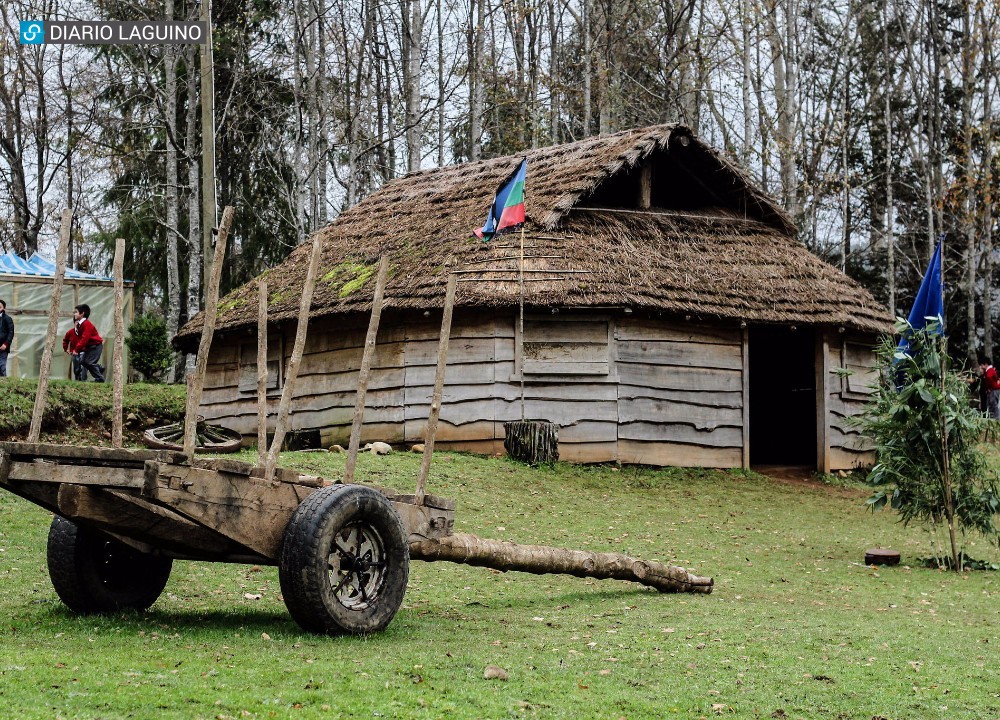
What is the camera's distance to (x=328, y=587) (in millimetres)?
7043

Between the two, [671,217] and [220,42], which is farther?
[220,42]

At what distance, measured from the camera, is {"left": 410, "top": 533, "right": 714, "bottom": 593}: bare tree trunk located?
8180 mm

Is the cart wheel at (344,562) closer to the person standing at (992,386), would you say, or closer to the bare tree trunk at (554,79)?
the person standing at (992,386)

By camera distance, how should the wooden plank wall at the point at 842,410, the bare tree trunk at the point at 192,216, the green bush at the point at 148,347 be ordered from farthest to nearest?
1. the green bush at the point at 148,347
2. the bare tree trunk at the point at 192,216
3. the wooden plank wall at the point at 842,410

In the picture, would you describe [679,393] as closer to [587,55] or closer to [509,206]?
[509,206]

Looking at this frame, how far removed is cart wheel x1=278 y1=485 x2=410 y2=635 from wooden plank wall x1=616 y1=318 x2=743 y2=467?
1180cm

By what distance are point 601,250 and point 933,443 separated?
307 inches

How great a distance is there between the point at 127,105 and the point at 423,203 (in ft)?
47.5

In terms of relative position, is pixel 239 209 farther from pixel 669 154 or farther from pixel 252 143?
pixel 669 154

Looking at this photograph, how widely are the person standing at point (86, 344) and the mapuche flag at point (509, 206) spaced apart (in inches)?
402

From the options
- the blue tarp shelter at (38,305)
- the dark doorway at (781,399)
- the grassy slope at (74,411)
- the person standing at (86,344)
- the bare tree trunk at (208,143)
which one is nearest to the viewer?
the bare tree trunk at (208,143)

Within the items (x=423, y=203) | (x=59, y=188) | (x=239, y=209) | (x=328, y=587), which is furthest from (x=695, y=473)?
(x=59, y=188)

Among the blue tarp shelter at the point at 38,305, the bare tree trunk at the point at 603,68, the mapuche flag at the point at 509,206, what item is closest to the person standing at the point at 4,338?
the blue tarp shelter at the point at 38,305

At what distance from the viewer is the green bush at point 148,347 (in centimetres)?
2770
